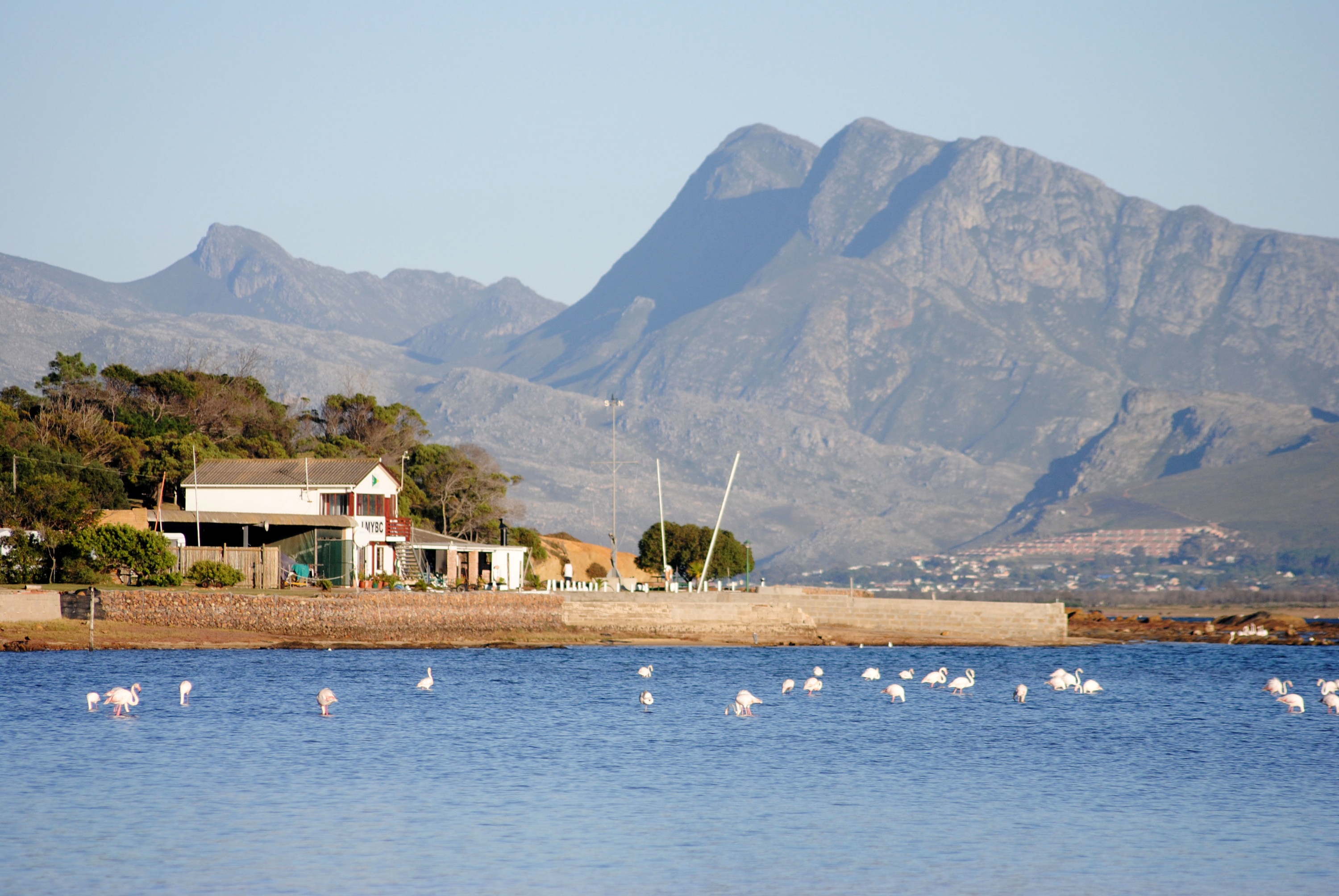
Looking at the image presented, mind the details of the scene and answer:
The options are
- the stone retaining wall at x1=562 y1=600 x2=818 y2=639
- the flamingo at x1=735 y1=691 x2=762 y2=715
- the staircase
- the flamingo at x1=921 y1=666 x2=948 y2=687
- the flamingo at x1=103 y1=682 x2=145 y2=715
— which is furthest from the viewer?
the staircase

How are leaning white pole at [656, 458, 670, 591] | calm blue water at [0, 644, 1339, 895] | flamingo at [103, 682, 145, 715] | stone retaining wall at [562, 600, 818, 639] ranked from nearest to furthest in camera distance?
1. calm blue water at [0, 644, 1339, 895]
2. flamingo at [103, 682, 145, 715]
3. stone retaining wall at [562, 600, 818, 639]
4. leaning white pole at [656, 458, 670, 591]

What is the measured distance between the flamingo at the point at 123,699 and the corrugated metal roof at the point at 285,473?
38032 millimetres

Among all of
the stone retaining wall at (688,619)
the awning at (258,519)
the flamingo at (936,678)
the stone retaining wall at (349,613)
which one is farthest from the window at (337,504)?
the flamingo at (936,678)

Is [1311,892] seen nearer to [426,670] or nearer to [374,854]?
[374,854]

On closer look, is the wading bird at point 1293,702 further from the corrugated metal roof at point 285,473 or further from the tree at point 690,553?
the tree at point 690,553

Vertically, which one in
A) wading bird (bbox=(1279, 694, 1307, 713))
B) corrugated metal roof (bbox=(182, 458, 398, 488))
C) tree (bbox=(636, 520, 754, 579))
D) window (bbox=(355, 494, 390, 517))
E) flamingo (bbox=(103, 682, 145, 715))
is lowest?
wading bird (bbox=(1279, 694, 1307, 713))

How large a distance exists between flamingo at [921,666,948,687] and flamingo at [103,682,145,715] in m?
26.7

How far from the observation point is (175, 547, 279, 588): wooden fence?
67.5 m

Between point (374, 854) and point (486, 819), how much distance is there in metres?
3.29

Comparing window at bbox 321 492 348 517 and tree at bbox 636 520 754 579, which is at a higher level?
window at bbox 321 492 348 517

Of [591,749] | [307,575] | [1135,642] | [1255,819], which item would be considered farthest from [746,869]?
[1135,642]

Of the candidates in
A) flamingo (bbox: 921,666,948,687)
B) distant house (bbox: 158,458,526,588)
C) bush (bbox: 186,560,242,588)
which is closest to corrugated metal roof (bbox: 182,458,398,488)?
distant house (bbox: 158,458,526,588)

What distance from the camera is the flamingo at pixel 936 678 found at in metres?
53.2

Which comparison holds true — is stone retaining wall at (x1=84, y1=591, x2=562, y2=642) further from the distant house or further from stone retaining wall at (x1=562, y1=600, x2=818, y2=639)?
the distant house
